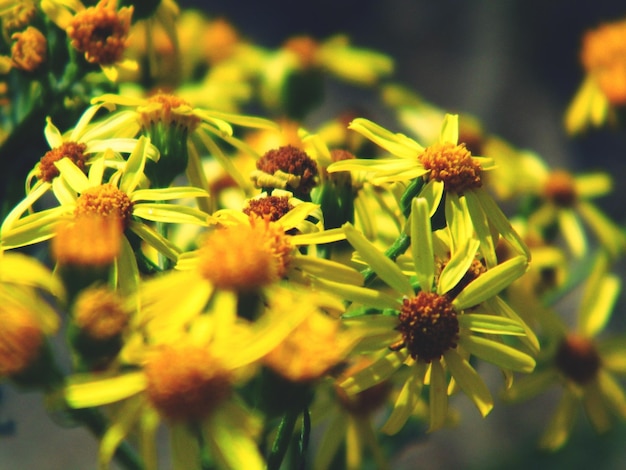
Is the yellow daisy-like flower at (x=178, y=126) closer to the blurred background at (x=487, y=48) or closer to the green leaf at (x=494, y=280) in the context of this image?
the green leaf at (x=494, y=280)

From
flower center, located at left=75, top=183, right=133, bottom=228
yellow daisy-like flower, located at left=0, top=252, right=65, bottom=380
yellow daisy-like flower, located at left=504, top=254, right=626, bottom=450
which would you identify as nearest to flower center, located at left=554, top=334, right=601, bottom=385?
yellow daisy-like flower, located at left=504, top=254, right=626, bottom=450

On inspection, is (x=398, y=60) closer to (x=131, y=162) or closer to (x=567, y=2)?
(x=567, y=2)

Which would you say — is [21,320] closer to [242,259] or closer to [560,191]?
[242,259]

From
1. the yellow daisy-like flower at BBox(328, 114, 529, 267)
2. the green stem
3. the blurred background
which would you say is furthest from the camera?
the blurred background

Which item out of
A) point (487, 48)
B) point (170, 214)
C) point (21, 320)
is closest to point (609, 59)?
point (170, 214)

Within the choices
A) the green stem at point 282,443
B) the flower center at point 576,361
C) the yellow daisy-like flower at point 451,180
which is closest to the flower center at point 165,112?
the yellow daisy-like flower at point 451,180

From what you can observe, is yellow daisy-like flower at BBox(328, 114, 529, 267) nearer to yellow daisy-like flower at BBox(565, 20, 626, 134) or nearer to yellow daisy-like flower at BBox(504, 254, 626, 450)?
yellow daisy-like flower at BBox(504, 254, 626, 450)

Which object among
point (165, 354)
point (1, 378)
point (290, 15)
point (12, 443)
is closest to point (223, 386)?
point (165, 354)
